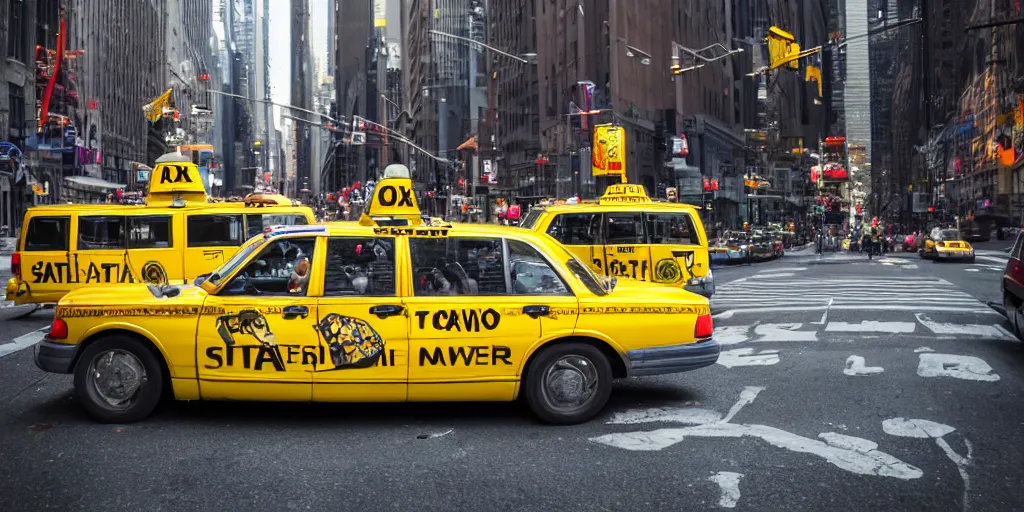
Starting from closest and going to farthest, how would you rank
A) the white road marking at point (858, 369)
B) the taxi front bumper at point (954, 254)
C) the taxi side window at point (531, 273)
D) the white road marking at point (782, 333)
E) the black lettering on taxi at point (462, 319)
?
the black lettering on taxi at point (462, 319), the taxi side window at point (531, 273), the white road marking at point (858, 369), the white road marking at point (782, 333), the taxi front bumper at point (954, 254)

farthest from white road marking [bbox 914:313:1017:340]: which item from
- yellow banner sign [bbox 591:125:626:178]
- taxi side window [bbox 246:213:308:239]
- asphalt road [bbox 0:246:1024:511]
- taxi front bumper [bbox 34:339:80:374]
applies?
yellow banner sign [bbox 591:125:626:178]

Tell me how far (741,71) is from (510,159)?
29.0 m

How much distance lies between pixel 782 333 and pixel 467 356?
23.4ft

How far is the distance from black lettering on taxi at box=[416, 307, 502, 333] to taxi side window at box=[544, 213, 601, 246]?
25.6ft

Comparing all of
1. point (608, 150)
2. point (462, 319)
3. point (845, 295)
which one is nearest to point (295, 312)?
point (462, 319)

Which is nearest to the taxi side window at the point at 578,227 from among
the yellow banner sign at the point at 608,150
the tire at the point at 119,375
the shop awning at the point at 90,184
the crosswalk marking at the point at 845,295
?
the crosswalk marking at the point at 845,295

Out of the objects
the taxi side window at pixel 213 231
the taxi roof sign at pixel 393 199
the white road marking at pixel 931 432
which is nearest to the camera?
the white road marking at pixel 931 432

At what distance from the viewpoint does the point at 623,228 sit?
15367mm

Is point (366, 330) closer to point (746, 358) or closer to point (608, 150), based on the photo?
point (746, 358)

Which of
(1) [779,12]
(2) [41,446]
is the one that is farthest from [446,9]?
(2) [41,446]

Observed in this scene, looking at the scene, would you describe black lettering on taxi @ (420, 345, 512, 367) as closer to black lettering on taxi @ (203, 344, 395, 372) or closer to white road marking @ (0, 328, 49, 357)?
black lettering on taxi @ (203, 344, 395, 372)

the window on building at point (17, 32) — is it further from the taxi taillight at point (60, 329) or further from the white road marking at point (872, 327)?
the taxi taillight at point (60, 329)

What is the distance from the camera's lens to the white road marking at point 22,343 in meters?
12.0

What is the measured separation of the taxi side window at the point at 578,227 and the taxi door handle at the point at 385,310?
7988 mm
